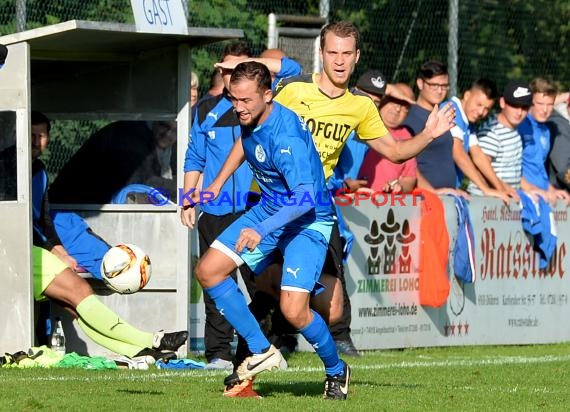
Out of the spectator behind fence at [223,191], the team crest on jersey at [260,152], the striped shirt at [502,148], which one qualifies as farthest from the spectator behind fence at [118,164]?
the striped shirt at [502,148]

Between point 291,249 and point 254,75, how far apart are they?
110 cm

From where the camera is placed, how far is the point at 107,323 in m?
10.6

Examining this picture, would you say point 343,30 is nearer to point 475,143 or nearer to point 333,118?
point 333,118

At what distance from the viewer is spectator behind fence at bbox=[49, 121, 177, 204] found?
38.1 feet

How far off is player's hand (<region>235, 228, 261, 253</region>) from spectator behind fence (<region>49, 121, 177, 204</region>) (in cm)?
385

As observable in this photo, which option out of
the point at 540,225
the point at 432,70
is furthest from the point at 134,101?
the point at 540,225

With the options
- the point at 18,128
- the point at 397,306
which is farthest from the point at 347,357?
the point at 18,128

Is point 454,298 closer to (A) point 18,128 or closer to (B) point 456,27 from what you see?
(B) point 456,27

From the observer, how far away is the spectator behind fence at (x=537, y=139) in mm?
14961

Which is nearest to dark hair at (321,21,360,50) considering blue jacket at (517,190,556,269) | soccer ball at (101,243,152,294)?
soccer ball at (101,243,152,294)

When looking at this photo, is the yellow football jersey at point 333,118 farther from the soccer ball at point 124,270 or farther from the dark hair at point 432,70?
the dark hair at point 432,70

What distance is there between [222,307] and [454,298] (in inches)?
221

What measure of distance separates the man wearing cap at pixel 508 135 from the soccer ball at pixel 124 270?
16.1ft

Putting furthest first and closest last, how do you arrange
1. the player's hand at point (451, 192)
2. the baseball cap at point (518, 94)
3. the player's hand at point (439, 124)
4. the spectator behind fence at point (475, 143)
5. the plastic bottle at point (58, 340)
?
1. the baseball cap at point (518, 94)
2. the spectator behind fence at point (475, 143)
3. the player's hand at point (451, 192)
4. the plastic bottle at point (58, 340)
5. the player's hand at point (439, 124)
